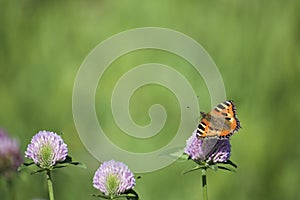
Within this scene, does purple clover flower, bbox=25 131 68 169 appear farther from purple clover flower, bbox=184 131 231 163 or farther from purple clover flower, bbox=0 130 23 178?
purple clover flower, bbox=0 130 23 178

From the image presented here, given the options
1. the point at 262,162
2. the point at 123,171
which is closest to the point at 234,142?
the point at 262,162

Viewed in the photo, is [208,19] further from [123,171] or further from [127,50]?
[123,171]

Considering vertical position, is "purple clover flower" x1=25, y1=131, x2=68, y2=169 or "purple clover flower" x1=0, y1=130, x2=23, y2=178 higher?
"purple clover flower" x1=0, y1=130, x2=23, y2=178

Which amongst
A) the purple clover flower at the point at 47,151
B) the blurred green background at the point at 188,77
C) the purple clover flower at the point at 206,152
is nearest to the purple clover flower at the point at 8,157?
the purple clover flower at the point at 47,151

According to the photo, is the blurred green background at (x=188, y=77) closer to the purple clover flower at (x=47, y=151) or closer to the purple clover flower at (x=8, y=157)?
the purple clover flower at (x=8, y=157)

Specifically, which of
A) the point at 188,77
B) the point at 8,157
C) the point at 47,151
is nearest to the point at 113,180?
the point at 47,151

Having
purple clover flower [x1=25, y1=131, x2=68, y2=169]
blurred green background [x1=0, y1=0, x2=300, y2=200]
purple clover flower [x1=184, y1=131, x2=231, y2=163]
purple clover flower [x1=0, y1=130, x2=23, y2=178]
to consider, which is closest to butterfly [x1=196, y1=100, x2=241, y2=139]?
purple clover flower [x1=184, y1=131, x2=231, y2=163]

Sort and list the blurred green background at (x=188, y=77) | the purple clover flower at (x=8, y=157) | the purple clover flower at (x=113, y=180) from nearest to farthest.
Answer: the purple clover flower at (x=113, y=180) → the purple clover flower at (x=8, y=157) → the blurred green background at (x=188, y=77)
